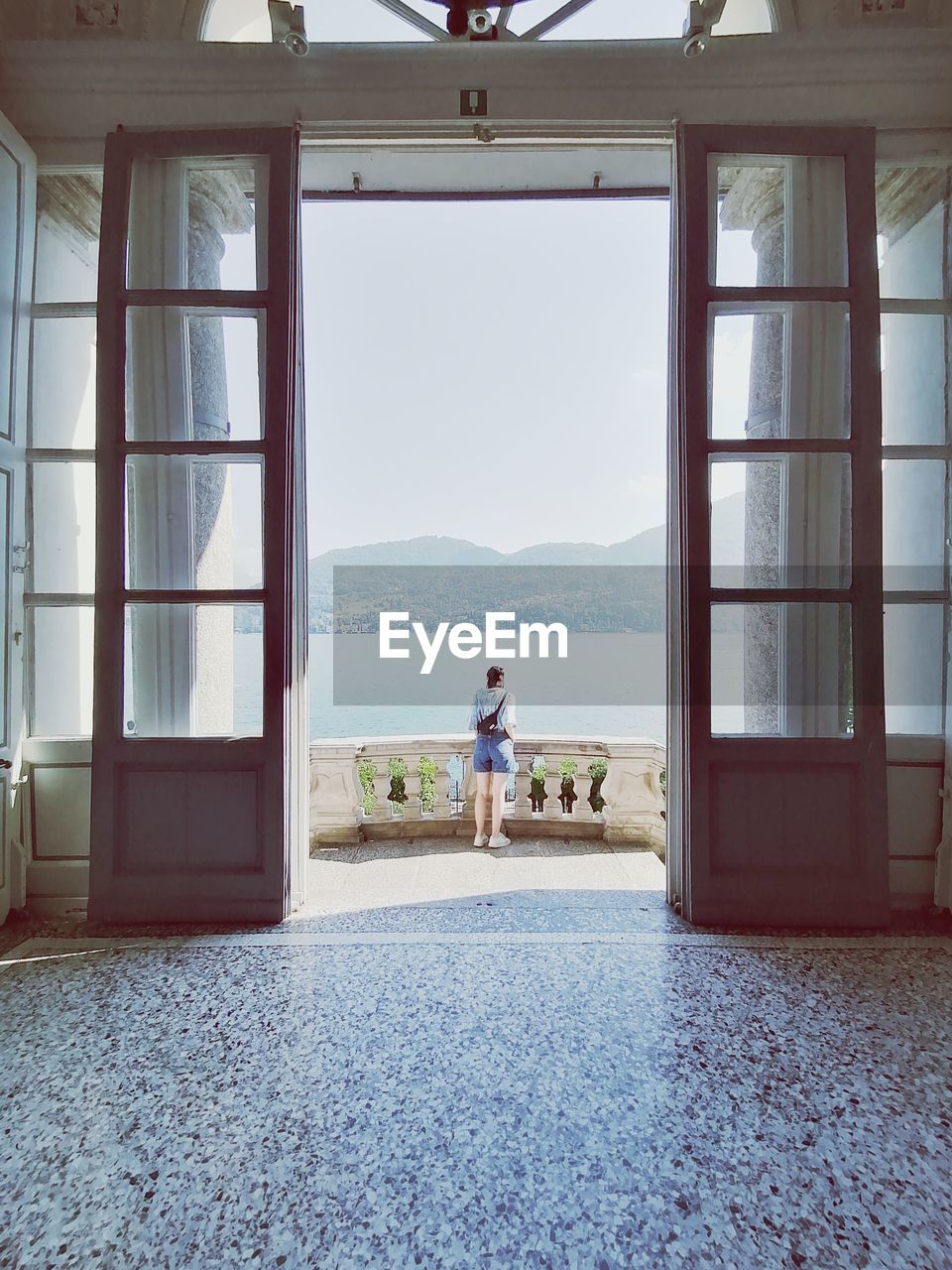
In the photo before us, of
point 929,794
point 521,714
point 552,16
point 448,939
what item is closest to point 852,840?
point 929,794

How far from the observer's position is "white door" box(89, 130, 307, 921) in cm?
250

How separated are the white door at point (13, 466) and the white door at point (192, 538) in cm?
34

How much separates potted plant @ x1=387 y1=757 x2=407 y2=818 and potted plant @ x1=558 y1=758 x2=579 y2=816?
1044 millimetres

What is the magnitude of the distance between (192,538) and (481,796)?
2.52 meters

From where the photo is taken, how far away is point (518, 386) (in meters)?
52.7

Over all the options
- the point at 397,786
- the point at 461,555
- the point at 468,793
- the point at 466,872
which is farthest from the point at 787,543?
the point at 461,555

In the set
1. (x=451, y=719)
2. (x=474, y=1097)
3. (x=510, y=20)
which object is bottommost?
(x=451, y=719)

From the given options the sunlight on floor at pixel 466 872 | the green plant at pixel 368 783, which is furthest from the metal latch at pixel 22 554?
the green plant at pixel 368 783

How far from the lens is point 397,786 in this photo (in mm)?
4555

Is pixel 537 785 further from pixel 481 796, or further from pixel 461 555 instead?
pixel 461 555

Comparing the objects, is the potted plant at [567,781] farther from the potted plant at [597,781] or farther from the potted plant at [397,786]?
the potted plant at [397,786]
